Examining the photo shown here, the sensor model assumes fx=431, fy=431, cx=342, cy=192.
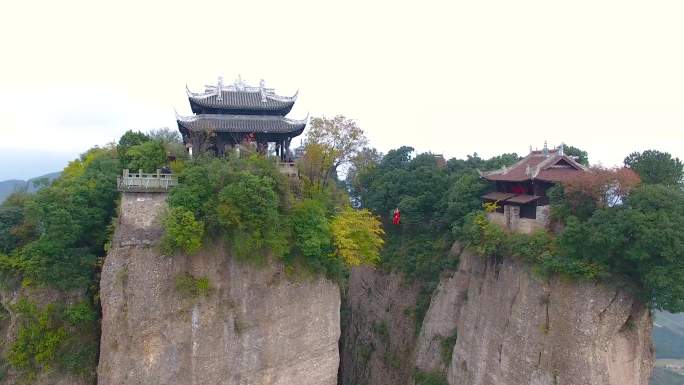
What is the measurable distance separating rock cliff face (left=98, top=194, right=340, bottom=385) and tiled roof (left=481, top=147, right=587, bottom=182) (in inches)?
385

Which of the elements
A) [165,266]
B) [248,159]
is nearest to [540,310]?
[248,159]

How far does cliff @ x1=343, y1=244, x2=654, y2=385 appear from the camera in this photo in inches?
558

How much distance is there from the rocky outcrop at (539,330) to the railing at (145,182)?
43.3ft

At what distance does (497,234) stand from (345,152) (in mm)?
7523

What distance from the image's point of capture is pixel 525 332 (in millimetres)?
15977

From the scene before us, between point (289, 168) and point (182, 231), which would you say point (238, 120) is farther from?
point (182, 231)

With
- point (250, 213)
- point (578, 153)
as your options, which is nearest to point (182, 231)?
point (250, 213)

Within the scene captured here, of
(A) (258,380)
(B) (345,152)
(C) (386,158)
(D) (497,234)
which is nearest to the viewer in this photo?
(A) (258,380)

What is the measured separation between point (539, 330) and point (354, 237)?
24.4ft

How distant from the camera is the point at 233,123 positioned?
1861cm

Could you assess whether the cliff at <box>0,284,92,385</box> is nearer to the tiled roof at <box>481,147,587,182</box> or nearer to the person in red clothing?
the person in red clothing

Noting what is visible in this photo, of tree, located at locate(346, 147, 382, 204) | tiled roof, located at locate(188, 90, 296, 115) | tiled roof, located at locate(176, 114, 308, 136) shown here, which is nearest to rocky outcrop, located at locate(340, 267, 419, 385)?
tree, located at locate(346, 147, 382, 204)

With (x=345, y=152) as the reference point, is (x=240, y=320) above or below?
below

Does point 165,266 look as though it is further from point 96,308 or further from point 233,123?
point 233,123
